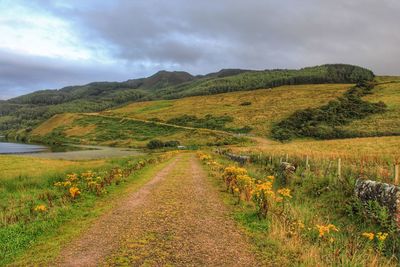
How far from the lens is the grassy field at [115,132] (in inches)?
3960

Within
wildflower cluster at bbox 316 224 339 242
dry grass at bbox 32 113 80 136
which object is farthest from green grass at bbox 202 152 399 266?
Answer: dry grass at bbox 32 113 80 136

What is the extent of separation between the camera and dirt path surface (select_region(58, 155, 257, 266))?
852 centimetres

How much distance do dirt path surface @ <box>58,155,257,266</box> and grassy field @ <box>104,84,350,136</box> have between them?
87.9 m

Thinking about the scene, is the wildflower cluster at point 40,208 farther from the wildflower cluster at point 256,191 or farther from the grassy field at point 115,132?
the grassy field at point 115,132

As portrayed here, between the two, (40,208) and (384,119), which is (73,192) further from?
(384,119)

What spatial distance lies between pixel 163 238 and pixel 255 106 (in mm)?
126577

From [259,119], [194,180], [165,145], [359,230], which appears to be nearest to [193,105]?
[259,119]

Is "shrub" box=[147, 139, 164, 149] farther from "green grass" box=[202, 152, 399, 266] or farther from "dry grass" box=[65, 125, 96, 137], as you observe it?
"green grass" box=[202, 152, 399, 266]

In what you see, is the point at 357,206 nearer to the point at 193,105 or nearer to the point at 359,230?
the point at 359,230

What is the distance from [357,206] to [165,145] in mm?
82690

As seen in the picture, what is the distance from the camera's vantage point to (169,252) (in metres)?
8.99

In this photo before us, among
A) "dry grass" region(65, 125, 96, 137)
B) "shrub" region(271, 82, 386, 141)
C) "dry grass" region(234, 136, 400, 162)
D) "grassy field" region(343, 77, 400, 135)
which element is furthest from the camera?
"dry grass" region(65, 125, 96, 137)

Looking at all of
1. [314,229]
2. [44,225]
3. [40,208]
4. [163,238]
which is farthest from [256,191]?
[40,208]

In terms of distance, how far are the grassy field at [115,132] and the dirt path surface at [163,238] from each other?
75.3 meters
